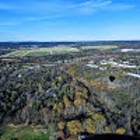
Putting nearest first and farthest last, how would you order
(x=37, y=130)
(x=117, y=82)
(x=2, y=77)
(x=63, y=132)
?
(x=63, y=132) < (x=37, y=130) < (x=117, y=82) < (x=2, y=77)

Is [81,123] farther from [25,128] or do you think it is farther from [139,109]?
[139,109]

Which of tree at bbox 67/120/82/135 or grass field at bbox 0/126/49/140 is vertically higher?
Answer: tree at bbox 67/120/82/135

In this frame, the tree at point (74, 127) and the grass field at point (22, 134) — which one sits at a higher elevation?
the tree at point (74, 127)

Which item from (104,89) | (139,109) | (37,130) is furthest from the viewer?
(104,89)

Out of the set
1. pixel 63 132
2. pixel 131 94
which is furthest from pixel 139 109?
pixel 63 132

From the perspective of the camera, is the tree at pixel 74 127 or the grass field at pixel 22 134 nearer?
Result: the tree at pixel 74 127

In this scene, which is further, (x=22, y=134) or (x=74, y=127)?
(x=22, y=134)

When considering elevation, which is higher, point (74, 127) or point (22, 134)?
point (74, 127)

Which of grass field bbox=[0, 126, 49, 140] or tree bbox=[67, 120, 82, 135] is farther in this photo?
grass field bbox=[0, 126, 49, 140]
